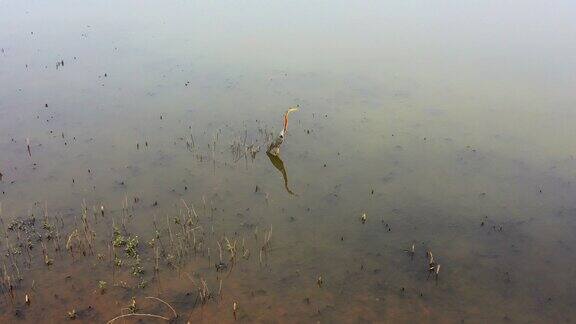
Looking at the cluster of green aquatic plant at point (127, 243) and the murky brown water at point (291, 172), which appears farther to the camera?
the cluster of green aquatic plant at point (127, 243)

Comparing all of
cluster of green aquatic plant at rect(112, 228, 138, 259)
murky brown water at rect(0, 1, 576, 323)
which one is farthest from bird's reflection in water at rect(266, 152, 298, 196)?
cluster of green aquatic plant at rect(112, 228, 138, 259)

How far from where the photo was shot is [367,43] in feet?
45.1

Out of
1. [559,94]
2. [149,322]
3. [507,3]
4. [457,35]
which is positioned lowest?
[149,322]

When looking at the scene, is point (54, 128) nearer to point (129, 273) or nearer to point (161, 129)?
point (161, 129)

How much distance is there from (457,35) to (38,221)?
11.6 metres

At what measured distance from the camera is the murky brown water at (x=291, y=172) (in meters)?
5.98


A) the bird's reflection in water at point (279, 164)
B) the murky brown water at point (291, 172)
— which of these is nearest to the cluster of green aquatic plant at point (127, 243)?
the murky brown water at point (291, 172)

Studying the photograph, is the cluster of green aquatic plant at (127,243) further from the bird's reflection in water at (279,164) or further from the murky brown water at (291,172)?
the bird's reflection in water at (279,164)

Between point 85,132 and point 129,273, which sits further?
point 85,132

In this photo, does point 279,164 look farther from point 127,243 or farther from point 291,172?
point 127,243

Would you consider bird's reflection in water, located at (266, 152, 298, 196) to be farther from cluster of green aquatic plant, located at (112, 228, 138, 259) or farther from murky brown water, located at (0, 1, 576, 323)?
cluster of green aquatic plant, located at (112, 228, 138, 259)

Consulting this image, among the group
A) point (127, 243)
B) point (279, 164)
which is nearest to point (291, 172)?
point (279, 164)

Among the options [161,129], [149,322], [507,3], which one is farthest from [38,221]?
[507,3]

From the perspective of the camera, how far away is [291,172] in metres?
8.35
